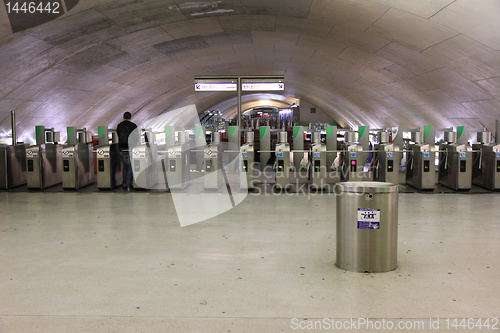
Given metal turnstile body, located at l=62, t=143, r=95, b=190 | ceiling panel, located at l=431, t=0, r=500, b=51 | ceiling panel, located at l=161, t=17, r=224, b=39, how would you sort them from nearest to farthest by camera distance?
ceiling panel, located at l=431, t=0, r=500, b=51, metal turnstile body, located at l=62, t=143, r=95, b=190, ceiling panel, located at l=161, t=17, r=224, b=39

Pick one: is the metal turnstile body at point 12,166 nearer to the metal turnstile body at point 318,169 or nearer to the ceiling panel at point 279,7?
the ceiling panel at point 279,7

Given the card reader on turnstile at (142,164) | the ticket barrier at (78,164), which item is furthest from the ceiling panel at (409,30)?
the ticket barrier at (78,164)

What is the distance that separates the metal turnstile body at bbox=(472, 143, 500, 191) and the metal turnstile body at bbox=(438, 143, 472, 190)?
0.48 metres

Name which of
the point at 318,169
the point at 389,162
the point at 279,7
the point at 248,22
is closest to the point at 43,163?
the point at 248,22

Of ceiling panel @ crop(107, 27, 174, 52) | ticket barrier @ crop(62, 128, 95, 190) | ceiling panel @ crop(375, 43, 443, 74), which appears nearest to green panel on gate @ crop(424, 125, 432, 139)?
ceiling panel @ crop(375, 43, 443, 74)

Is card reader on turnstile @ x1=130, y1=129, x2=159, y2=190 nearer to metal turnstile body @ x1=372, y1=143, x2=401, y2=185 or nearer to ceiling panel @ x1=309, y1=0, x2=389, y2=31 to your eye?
ceiling panel @ x1=309, y1=0, x2=389, y2=31

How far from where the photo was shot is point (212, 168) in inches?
399

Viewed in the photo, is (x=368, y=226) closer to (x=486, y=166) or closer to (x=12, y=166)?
(x=486, y=166)

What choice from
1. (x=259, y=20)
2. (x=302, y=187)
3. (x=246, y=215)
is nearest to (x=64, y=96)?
(x=259, y=20)

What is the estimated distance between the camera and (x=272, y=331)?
3.38 meters

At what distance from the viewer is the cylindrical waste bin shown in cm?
453

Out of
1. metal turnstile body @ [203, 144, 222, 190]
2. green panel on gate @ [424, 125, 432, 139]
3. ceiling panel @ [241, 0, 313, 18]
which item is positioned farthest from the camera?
green panel on gate @ [424, 125, 432, 139]

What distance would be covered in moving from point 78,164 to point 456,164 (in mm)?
8391

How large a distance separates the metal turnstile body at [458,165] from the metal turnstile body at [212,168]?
482cm
